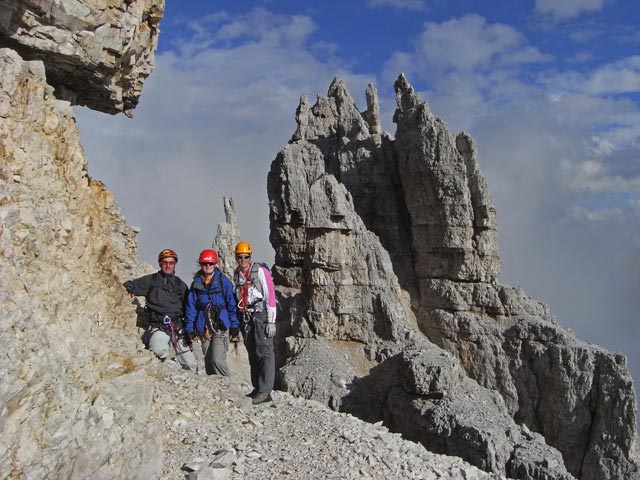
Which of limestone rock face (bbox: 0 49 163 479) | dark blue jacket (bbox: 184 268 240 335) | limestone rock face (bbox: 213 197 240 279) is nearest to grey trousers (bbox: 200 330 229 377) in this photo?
dark blue jacket (bbox: 184 268 240 335)

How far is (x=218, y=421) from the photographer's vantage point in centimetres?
841

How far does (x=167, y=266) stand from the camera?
9.72 meters

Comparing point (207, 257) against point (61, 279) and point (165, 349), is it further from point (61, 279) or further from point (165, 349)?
point (61, 279)

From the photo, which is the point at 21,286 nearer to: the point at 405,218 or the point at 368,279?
the point at 368,279

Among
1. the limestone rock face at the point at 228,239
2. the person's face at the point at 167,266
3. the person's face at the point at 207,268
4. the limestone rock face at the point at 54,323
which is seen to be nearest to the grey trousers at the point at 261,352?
the person's face at the point at 207,268

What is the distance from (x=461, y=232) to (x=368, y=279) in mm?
6757

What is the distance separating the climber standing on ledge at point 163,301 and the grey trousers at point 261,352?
1.21m

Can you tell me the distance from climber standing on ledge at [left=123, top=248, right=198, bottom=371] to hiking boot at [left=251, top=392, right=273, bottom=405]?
5.49 feet

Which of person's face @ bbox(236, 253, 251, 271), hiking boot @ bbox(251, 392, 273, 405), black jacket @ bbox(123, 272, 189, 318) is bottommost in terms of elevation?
hiking boot @ bbox(251, 392, 273, 405)

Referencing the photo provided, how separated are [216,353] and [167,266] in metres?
1.84

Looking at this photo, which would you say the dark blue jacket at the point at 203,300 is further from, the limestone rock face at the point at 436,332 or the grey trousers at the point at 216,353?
the limestone rock face at the point at 436,332

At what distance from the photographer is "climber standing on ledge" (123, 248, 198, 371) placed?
963 centimetres

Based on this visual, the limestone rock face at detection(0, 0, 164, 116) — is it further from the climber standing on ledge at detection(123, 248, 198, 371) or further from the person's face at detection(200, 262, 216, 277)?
the person's face at detection(200, 262, 216, 277)

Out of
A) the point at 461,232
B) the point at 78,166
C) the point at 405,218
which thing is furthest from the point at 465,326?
the point at 78,166
